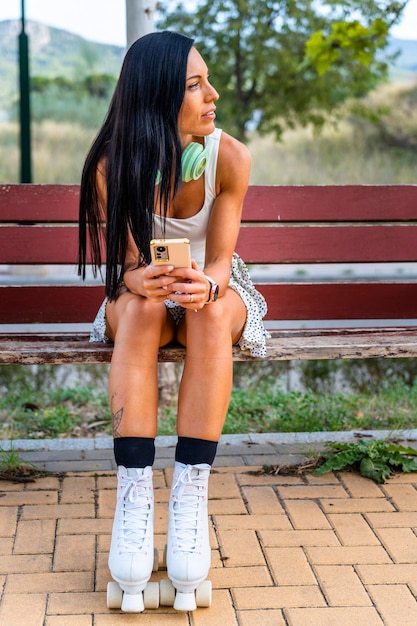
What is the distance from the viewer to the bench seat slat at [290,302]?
3549 millimetres

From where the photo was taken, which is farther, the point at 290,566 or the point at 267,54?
the point at 267,54

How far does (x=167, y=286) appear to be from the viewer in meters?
2.41

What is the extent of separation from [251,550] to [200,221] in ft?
3.63

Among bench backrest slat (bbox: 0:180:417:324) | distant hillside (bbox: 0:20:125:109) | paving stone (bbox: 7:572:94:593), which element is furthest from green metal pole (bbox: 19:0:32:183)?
distant hillside (bbox: 0:20:125:109)

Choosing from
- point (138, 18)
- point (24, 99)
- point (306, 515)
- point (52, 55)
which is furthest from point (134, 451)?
point (52, 55)

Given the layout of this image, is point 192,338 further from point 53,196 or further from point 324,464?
point 53,196

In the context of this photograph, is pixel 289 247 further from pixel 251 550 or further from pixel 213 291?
pixel 251 550

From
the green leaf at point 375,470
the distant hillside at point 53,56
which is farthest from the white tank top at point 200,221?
the distant hillside at point 53,56

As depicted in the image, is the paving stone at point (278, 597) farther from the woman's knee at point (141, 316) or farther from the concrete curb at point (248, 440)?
the concrete curb at point (248, 440)

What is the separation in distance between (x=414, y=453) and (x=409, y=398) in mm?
1059

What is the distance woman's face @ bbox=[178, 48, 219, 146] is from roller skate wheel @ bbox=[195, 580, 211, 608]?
138 cm

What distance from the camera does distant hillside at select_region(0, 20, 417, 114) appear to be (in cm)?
1709

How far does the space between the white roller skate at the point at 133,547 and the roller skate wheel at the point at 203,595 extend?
0.37 feet

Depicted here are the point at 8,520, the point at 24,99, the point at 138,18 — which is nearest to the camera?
the point at 8,520
